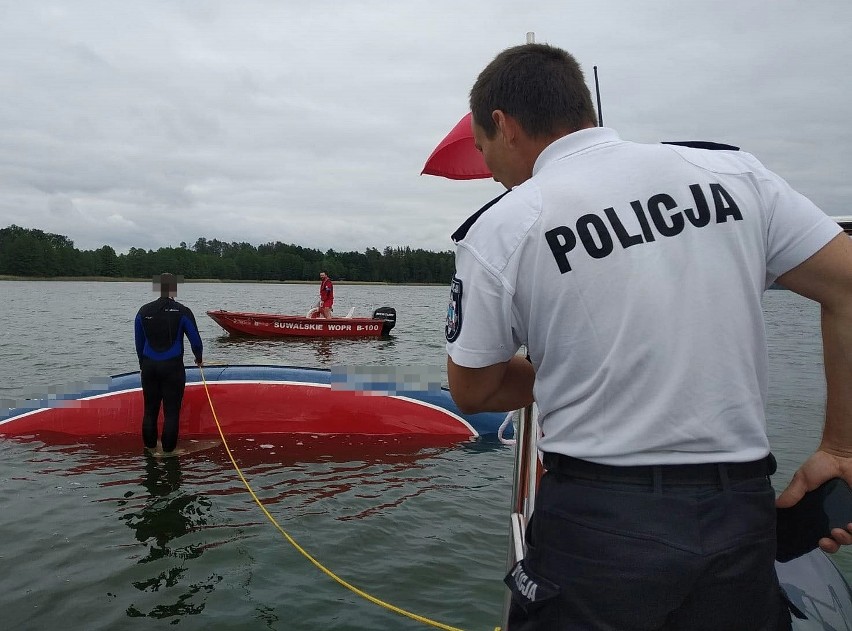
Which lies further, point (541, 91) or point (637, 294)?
point (541, 91)

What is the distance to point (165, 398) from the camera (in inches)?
320

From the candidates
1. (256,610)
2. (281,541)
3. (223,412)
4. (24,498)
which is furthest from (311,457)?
(256,610)

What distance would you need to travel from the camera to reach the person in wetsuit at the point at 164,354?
7.95 meters

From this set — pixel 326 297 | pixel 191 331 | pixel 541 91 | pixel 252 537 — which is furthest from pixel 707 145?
pixel 326 297

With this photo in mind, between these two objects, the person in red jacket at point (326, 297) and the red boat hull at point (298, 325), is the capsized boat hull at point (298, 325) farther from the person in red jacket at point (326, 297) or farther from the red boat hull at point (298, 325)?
the person in red jacket at point (326, 297)

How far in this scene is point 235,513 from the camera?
648 cm

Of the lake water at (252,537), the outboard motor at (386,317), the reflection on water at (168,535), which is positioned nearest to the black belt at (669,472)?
the lake water at (252,537)

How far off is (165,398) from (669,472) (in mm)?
7636

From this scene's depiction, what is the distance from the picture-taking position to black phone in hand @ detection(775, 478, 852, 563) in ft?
5.67

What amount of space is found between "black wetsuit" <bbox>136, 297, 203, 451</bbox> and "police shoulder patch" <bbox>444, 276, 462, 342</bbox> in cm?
681

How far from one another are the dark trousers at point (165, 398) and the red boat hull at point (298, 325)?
49.4 feet

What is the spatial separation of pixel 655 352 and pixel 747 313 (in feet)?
0.85

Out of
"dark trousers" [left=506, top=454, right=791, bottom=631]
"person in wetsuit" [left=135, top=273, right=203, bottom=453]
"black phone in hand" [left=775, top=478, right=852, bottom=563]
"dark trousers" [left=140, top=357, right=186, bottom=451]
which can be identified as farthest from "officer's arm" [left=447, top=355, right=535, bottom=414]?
"dark trousers" [left=140, top=357, right=186, bottom=451]

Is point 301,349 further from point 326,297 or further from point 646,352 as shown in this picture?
point 646,352
